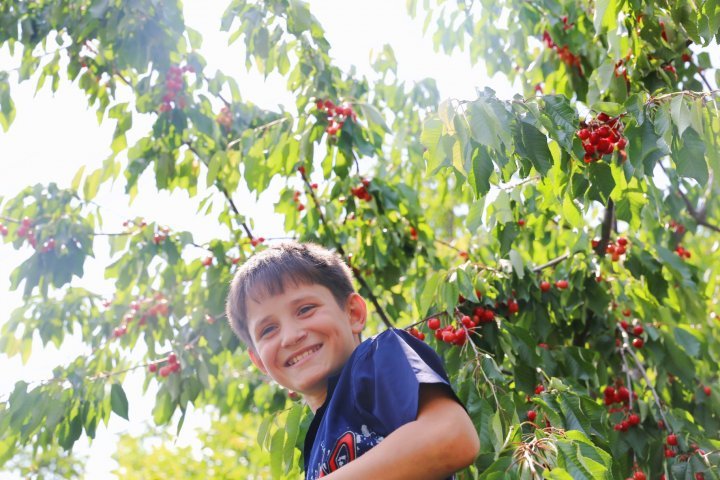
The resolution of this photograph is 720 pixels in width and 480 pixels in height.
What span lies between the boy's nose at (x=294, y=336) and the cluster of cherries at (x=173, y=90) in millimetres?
2190

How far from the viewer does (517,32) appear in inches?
146

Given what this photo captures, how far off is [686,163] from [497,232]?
989mm

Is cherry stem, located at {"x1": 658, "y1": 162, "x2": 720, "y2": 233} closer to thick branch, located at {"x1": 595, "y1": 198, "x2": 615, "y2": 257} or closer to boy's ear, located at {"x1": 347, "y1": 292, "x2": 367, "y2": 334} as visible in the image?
thick branch, located at {"x1": 595, "y1": 198, "x2": 615, "y2": 257}

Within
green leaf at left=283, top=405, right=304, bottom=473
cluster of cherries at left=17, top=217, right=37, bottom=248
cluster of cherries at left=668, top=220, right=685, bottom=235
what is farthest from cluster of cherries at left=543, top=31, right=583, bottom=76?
cluster of cherries at left=17, top=217, right=37, bottom=248

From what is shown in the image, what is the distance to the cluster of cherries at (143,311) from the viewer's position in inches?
143

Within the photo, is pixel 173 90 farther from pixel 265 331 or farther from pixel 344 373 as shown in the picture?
pixel 344 373

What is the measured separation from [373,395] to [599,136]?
109cm

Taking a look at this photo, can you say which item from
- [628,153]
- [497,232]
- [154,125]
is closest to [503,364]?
[497,232]

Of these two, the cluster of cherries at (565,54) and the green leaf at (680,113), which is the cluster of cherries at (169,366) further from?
the green leaf at (680,113)

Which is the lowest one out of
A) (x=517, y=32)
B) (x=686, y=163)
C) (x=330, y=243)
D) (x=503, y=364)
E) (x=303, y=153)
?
(x=503, y=364)

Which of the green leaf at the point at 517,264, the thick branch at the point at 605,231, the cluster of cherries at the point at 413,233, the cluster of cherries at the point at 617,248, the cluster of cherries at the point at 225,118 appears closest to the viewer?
the green leaf at the point at 517,264

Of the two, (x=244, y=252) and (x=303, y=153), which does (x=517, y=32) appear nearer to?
Answer: (x=303, y=153)

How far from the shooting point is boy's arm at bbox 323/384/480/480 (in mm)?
1194

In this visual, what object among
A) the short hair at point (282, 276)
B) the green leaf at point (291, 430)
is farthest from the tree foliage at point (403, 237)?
the short hair at point (282, 276)
